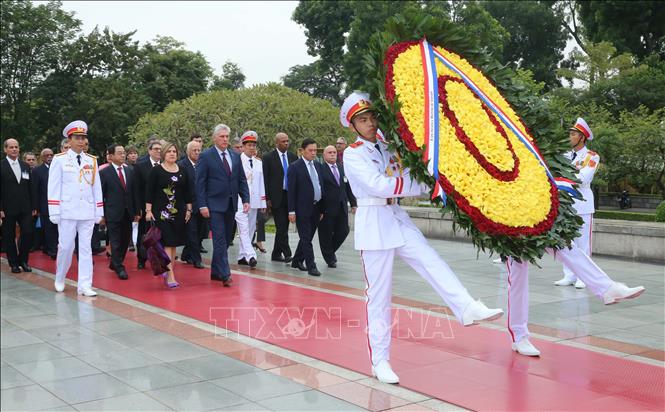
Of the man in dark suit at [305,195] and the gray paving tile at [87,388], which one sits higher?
the man in dark suit at [305,195]

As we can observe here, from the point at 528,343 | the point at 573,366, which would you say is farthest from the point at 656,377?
the point at 528,343

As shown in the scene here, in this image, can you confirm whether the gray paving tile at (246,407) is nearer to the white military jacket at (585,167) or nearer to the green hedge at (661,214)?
the white military jacket at (585,167)

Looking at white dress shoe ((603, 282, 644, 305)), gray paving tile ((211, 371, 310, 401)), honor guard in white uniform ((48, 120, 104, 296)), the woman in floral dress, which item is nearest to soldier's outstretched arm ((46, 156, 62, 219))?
A: honor guard in white uniform ((48, 120, 104, 296))

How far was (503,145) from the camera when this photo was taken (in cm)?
529

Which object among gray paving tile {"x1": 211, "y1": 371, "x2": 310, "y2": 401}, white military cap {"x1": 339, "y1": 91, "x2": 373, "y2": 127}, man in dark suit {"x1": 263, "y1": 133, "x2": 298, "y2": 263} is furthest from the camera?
man in dark suit {"x1": 263, "y1": 133, "x2": 298, "y2": 263}

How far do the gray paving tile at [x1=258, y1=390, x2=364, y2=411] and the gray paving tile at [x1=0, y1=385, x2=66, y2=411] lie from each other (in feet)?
4.37

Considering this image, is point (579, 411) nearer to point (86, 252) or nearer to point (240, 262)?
point (86, 252)

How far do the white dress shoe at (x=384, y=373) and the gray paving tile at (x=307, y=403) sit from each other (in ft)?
1.52

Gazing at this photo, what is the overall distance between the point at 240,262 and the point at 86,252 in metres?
3.19

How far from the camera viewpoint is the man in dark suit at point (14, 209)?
10664 mm

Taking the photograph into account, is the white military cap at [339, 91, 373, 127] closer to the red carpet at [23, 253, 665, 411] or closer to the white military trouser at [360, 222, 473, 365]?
the white military trouser at [360, 222, 473, 365]

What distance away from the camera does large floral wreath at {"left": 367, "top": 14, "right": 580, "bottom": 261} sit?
4.94m

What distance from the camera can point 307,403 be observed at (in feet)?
15.6

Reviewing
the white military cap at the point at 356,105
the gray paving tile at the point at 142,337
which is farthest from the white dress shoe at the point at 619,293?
the gray paving tile at the point at 142,337
